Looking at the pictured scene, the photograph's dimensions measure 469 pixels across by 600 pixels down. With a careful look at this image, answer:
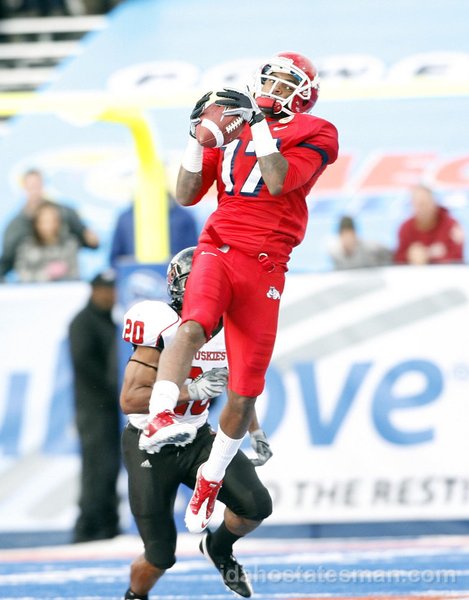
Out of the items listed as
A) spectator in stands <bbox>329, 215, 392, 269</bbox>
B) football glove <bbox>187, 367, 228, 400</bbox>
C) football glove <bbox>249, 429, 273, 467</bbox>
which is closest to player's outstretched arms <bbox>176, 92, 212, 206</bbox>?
football glove <bbox>187, 367, 228, 400</bbox>

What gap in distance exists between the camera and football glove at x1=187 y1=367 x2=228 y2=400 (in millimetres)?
5945

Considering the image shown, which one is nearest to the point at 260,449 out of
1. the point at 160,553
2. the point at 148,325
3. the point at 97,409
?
the point at 160,553

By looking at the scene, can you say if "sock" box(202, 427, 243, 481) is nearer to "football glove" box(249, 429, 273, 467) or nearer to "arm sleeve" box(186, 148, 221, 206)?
"football glove" box(249, 429, 273, 467)

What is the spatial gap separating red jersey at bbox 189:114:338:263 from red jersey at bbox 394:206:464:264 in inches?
130

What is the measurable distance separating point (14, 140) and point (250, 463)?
8.73m

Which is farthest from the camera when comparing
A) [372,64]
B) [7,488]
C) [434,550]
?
[372,64]

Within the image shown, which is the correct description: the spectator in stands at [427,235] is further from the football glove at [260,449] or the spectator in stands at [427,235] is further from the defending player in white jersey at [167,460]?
the defending player in white jersey at [167,460]

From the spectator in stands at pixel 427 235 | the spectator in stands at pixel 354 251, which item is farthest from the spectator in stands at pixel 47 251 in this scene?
the spectator in stands at pixel 427 235

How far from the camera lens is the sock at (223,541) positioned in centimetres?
638

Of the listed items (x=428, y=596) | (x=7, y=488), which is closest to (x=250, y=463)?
(x=428, y=596)

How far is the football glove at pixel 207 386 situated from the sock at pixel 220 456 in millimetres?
198

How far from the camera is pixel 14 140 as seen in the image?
14422 millimetres

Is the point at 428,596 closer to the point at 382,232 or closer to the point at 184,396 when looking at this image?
the point at 184,396

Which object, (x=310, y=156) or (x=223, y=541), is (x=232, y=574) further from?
(x=310, y=156)
